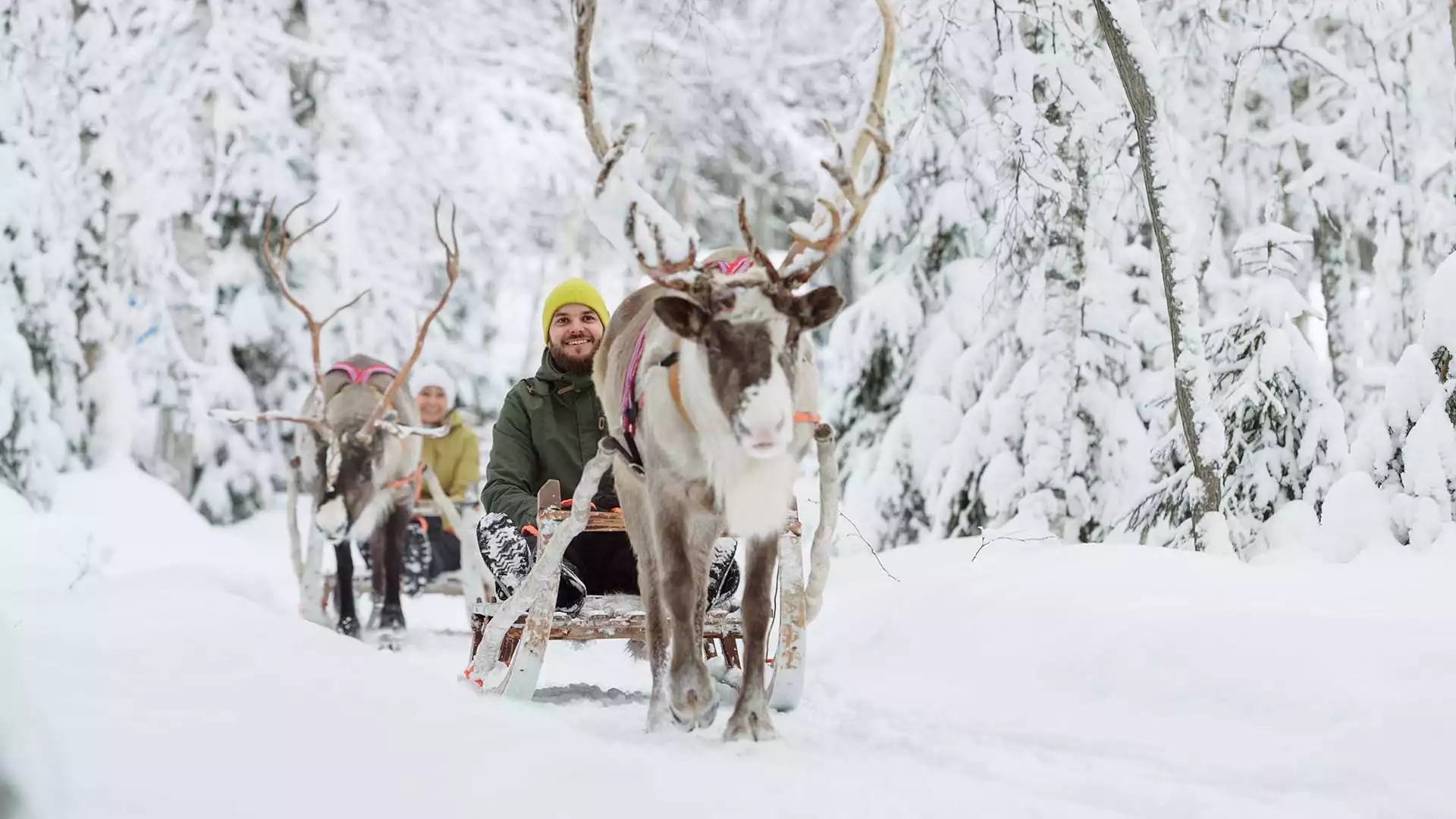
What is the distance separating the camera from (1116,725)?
4211 millimetres

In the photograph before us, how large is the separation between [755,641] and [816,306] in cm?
108

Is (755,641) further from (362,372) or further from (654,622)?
(362,372)

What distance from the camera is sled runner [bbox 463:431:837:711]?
14.3 feet

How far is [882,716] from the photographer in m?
4.75

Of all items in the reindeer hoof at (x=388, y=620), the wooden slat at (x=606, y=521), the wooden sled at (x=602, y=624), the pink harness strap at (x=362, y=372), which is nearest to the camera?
the wooden sled at (x=602, y=624)

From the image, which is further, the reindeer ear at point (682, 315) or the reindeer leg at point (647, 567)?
the reindeer leg at point (647, 567)

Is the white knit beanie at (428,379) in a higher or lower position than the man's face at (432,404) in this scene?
higher

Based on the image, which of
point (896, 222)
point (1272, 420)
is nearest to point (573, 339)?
point (1272, 420)

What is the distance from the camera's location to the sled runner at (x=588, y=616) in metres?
4.35

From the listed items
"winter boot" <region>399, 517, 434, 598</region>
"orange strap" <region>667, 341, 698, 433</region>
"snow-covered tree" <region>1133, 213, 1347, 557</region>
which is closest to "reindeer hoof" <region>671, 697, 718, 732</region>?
"orange strap" <region>667, 341, 698, 433</region>

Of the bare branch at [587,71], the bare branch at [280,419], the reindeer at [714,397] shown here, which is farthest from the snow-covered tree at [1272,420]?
the bare branch at [280,419]

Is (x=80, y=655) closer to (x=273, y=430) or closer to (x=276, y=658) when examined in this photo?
(x=276, y=658)

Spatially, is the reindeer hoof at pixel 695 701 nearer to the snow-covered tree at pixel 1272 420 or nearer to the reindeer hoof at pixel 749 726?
the reindeer hoof at pixel 749 726

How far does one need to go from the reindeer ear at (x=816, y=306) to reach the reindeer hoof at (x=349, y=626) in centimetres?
589
